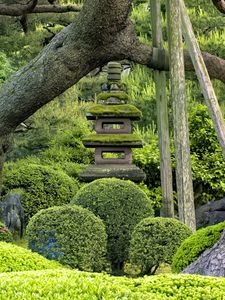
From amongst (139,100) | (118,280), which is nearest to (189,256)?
(118,280)

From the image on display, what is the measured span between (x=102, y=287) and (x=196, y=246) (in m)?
1.69

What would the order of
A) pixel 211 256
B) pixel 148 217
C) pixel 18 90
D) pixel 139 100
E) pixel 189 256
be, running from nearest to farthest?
pixel 211 256
pixel 189 256
pixel 18 90
pixel 148 217
pixel 139 100

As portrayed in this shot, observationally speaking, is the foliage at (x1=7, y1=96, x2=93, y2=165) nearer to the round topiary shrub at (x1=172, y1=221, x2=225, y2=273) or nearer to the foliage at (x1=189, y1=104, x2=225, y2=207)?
the foliage at (x1=189, y1=104, x2=225, y2=207)

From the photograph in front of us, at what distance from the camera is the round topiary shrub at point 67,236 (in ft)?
16.5

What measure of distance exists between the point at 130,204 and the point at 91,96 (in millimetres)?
7739

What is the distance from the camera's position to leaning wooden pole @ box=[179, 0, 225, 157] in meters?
5.36

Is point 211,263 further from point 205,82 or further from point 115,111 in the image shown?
point 115,111

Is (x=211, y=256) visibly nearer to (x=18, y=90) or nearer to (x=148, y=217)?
(x=18, y=90)

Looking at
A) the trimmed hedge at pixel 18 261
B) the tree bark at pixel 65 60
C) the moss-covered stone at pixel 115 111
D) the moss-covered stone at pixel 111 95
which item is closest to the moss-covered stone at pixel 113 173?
the moss-covered stone at pixel 115 111

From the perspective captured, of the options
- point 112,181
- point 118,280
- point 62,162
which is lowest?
point 62,162

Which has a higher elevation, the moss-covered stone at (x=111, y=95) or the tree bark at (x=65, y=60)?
the tree bark at (x=65, y=60)

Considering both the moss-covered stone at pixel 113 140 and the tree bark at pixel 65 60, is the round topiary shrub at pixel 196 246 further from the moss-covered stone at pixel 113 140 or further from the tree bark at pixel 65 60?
the moss-covered stone at pixel 113 140

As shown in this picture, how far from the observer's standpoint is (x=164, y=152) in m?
6.81

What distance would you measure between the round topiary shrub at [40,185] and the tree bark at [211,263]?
511 centimetres
